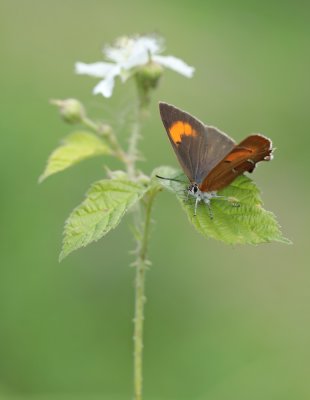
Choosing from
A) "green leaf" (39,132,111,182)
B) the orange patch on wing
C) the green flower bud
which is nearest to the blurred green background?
the green flower bud

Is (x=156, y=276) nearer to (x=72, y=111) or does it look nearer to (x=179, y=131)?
(x=72, y=111)

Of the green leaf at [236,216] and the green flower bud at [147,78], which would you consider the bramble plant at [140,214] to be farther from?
the green flower bud at [147,78]

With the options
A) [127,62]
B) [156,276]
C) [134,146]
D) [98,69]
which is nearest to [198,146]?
[134,146]

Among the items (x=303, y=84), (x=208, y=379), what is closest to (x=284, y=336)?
(x=208, y=379)

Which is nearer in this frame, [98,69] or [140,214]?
[140,214]

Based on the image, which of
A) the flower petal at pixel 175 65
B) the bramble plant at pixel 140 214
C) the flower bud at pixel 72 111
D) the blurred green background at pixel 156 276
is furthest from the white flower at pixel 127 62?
the blurred green background at pixel 156 276

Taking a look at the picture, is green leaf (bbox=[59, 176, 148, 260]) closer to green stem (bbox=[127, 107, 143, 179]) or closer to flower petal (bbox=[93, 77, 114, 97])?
green stem (bbox=[127, 107, 143, 179])

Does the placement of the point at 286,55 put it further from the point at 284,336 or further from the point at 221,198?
the point at 221,198
